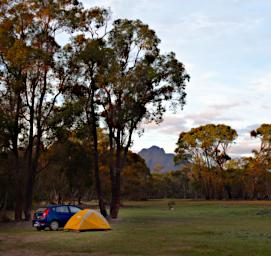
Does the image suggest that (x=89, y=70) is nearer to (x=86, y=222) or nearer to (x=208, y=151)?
(x=86, y=222)

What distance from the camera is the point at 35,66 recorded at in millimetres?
34812

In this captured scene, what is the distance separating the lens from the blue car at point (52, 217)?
25.3 m

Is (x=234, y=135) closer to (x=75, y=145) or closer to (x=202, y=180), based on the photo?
(x=202, y=180)

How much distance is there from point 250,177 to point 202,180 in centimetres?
1142

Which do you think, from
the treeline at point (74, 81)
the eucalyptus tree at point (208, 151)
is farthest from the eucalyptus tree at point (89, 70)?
the eucalyptus tree at point (208, 151)

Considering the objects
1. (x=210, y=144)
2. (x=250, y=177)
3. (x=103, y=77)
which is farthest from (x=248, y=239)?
(x=250, y=177)

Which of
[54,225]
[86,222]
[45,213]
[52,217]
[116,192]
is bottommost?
[54,225]

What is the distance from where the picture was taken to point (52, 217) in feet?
83.5

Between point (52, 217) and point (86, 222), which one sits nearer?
point (86, 222)

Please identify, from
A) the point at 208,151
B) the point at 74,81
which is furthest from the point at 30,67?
the point at 208,151

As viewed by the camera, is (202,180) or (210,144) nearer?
(210,144)

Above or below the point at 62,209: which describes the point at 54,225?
below

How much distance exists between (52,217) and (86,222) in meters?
3.11

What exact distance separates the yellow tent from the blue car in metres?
1.39
